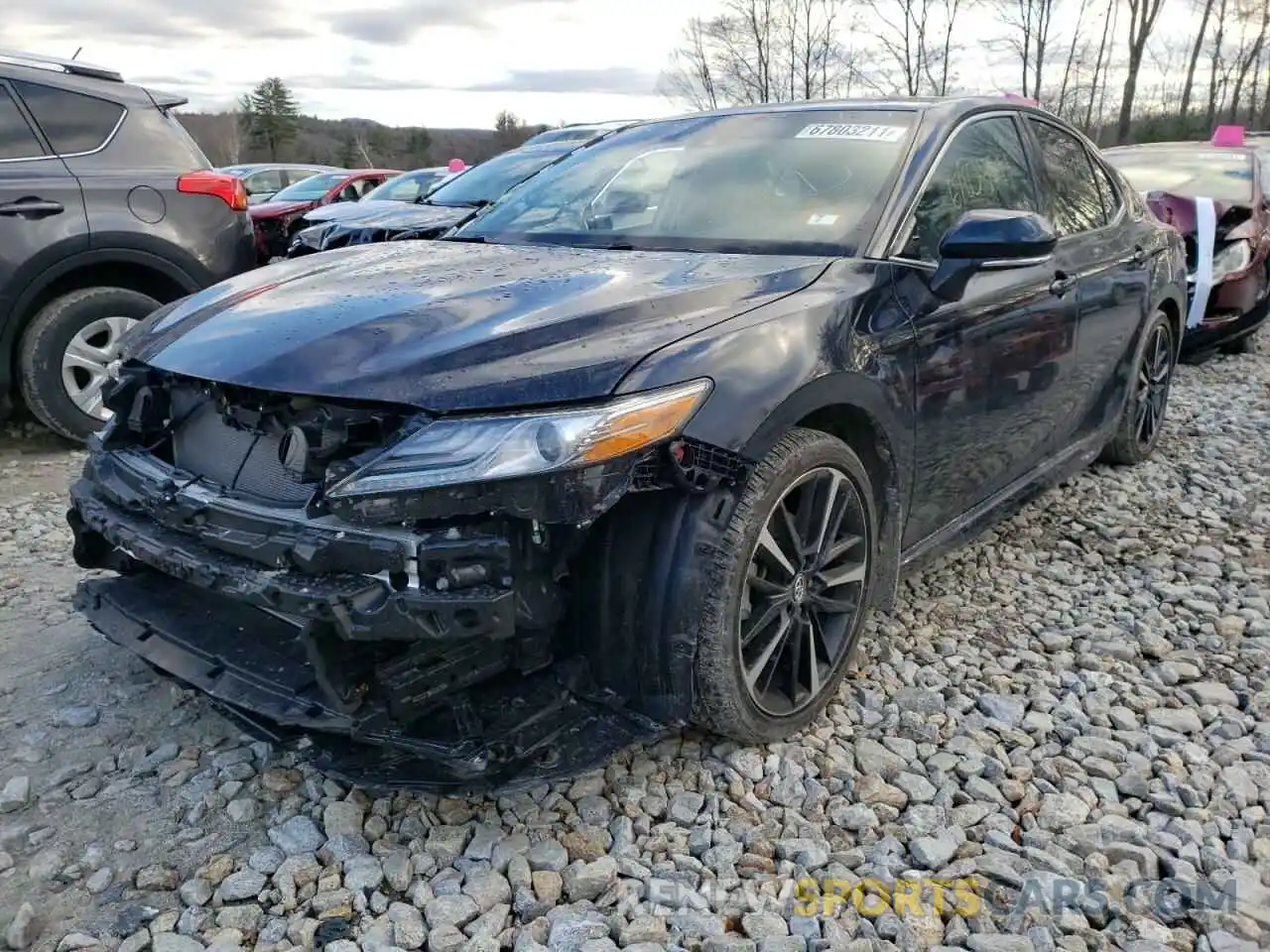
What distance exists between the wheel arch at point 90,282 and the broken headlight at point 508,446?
3.87 meters

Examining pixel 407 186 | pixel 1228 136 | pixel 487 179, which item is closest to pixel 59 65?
pixel 487 179

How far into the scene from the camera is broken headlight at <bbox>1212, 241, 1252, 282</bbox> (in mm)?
7016

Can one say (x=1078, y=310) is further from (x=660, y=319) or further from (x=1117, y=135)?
(x=1117, y=135)

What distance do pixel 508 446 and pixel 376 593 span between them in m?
0.38

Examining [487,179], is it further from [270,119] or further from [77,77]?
[270,119]

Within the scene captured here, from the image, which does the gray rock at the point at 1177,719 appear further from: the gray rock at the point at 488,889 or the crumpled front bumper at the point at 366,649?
the gray rock at the point at 488,889

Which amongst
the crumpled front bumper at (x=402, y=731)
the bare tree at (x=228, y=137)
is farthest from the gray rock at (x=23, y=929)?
the bare tree at (x=228, y=137)

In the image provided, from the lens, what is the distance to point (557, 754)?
217 centimetres

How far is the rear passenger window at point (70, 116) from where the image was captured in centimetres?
509

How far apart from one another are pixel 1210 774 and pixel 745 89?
29.9 m

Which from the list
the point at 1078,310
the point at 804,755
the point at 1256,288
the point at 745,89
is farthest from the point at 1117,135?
the point at 804,755

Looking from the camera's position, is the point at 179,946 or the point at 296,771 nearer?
the point at 179,946

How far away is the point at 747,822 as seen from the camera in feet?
7.71

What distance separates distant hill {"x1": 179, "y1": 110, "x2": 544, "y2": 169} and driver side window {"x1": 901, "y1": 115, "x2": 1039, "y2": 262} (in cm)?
4869
